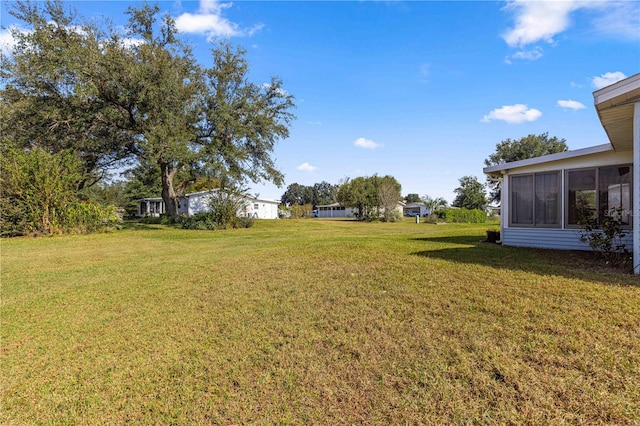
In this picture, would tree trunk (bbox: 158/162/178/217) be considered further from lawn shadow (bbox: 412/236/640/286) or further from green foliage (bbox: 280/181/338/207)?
green foliage (bbox: 280/181/338/207)

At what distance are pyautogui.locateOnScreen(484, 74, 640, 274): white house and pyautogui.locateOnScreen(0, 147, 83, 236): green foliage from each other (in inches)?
665

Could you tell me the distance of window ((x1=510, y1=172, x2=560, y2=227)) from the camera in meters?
8.28

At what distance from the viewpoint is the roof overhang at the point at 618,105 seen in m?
4.78

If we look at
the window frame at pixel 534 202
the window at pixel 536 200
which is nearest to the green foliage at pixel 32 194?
the window frame at pixel 534 202

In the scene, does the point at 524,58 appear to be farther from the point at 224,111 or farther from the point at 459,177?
the point at 459,177

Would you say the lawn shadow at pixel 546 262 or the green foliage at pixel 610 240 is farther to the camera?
the green foliage at pixel 610 240

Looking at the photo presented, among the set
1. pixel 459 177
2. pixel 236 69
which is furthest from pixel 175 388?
pixel 459 177

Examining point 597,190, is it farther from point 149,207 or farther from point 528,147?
point 149,207

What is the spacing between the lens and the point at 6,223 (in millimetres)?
13344

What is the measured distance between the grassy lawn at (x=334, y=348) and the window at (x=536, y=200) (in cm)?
326

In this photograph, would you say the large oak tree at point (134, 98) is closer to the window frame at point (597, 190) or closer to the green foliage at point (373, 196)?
the green foliage at point (373, 196)

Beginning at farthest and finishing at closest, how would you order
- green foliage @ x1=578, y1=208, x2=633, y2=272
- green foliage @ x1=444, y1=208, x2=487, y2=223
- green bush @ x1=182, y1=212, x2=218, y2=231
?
green foliage @ x1=444, y1=208, x2=487, y2=223
green bush @ x1=182, y1=212, x2=218, y2=231
green foliage @ x1=578, y1=208, x2=633, y2=272

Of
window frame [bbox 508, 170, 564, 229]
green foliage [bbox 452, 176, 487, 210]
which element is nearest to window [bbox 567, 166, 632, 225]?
window frame [bbox 508, 170, 564, 229]

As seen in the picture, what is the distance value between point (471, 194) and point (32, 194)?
45.7m
